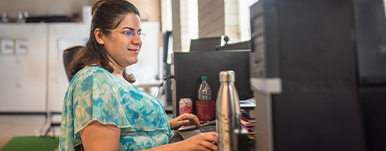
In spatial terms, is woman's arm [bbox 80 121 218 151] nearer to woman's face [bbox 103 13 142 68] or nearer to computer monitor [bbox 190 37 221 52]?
woman's face [bbox 103 13 142 68]

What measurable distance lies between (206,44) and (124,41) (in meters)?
0.95

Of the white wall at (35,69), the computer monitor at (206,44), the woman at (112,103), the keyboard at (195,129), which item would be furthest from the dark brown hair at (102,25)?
the white wall at (35,69)

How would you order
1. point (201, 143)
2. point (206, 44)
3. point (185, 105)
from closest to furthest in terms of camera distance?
point (201, 143) → point (185, 105) → point (206, 44)

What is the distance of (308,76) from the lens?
449 millimetres

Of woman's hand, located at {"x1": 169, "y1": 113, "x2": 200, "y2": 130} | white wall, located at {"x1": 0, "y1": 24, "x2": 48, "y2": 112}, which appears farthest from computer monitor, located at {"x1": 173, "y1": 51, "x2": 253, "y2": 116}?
white wall, located at {"x1": 0, "y1": 24, "x2": 48, "y2": 112}

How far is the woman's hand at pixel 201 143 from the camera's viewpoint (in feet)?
2.17

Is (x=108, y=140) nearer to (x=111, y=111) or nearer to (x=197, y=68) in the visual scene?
(x=111, y=111)

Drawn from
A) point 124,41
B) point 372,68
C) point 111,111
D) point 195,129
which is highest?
point 124,41

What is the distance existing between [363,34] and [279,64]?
0.17 meters

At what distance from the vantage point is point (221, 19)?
2461mm

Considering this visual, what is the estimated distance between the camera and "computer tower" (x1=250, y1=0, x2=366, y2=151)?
44 cm

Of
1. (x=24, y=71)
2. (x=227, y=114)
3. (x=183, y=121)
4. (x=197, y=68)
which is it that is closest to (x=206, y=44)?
(x=197, y=68)

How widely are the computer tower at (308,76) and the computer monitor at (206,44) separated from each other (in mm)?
1276

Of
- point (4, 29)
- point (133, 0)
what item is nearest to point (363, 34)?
point (133, 0)
